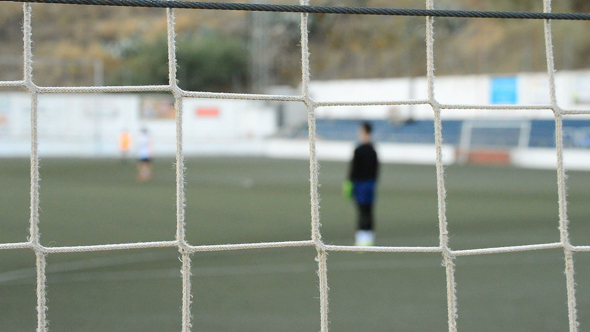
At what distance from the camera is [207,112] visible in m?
39.5

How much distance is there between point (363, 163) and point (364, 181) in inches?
7.8

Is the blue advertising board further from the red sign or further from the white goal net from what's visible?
the white goal net

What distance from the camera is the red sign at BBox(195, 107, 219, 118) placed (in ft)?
129

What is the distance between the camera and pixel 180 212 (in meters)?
3.35

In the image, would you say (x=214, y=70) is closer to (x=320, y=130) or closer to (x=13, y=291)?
(x=320, y=130)

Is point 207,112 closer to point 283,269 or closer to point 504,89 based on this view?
point 504,89

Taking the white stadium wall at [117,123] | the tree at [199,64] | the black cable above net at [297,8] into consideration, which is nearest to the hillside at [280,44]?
the tree at [199,64]

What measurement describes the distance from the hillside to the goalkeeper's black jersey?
2506cm

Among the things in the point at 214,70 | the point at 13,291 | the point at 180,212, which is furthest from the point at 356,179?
the point at 214,70

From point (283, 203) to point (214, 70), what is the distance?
38820 millimetres

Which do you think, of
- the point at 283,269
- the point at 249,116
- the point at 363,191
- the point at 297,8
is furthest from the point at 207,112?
the point at 297,8

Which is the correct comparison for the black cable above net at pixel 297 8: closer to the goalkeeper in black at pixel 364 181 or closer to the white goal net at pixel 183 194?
the white goal net at pixel 183 194

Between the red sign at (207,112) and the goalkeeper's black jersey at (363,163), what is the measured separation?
32.2 m

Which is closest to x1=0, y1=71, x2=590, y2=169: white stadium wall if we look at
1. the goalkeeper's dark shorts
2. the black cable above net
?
the goalkeeper's dark shorts
